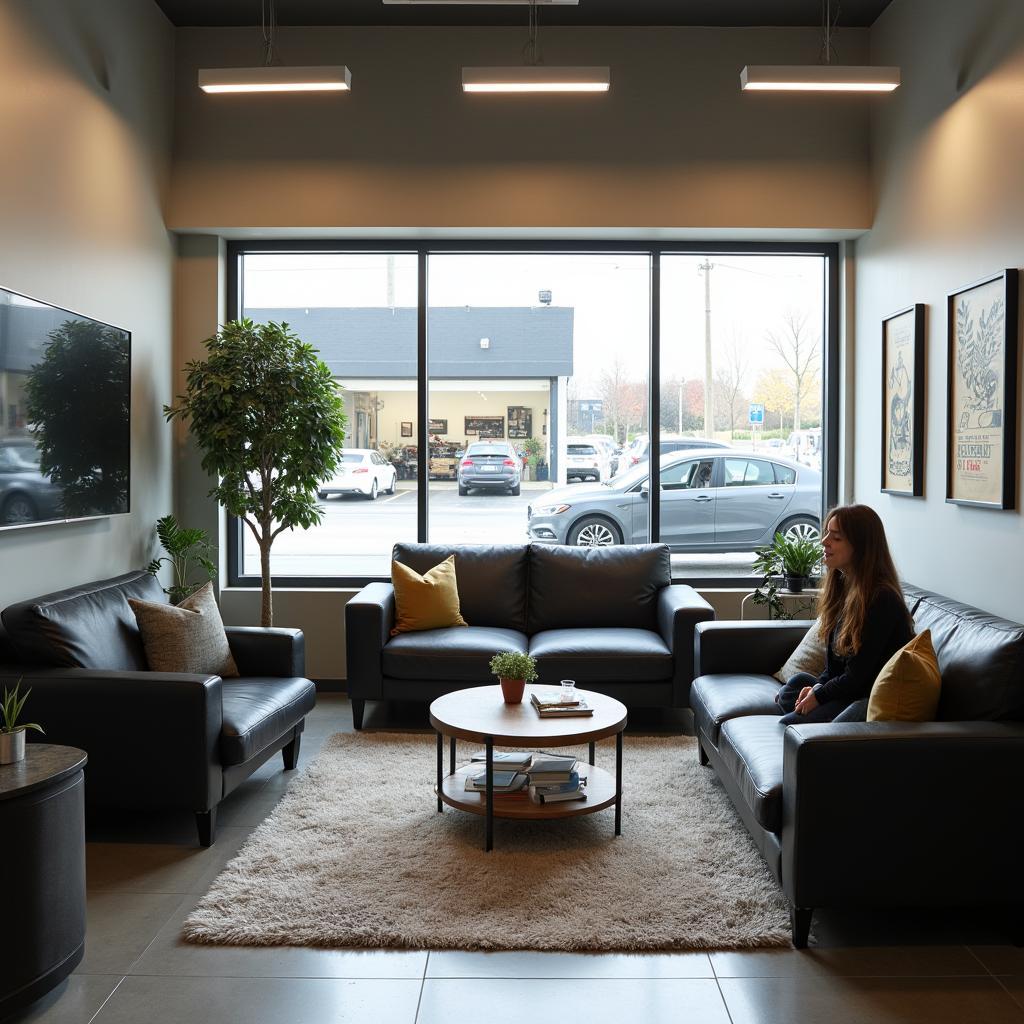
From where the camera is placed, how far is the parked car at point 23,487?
3783 millimetres

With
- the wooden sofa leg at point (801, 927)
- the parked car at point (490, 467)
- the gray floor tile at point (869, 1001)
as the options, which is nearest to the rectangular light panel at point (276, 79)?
the parked car at point (490, 467)

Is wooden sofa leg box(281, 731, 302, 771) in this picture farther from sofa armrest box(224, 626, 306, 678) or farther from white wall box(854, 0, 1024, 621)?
white wall box(854, 0, 1024, 621)

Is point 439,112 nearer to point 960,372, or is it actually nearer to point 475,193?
point 475,193

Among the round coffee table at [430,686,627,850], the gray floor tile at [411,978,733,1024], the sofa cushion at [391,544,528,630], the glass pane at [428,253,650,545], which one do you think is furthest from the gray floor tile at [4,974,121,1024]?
the glass pane at [428,253,650,545]

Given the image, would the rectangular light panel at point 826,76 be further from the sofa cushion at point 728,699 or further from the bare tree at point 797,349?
the sofa cushion at point 728,699

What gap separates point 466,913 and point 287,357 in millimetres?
3349

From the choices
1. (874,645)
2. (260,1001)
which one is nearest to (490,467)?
(874,645)

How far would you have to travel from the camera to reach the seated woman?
134 inches

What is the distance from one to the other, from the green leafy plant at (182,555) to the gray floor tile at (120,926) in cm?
203

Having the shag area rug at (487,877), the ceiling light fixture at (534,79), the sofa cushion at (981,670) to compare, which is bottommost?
the shag area rug at (487,877)

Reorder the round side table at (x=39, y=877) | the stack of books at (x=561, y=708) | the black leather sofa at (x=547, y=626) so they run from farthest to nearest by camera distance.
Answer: the black leather sofa at (x=547, y=626), the stack of books at (x=561, y=708), the round side table at (x=39, y=877)

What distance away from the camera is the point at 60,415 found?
422cm

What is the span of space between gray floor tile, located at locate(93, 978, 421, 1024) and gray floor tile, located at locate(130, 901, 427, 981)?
1.5 inches

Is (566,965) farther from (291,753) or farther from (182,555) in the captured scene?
(182,555)
